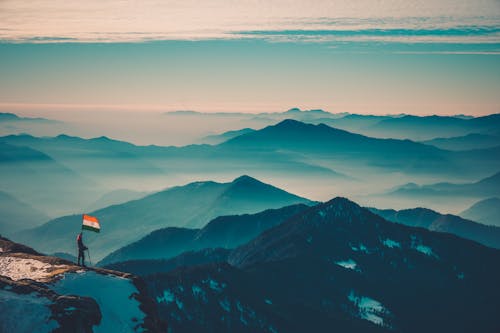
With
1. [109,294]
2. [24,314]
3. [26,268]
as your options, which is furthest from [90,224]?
[24,314]

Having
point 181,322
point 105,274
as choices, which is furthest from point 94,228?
point 181,322

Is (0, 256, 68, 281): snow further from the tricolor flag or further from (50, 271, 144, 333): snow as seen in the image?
the tricolor flag

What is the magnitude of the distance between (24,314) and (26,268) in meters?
28.1

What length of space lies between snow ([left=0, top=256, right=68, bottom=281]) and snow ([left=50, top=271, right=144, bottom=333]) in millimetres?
5042

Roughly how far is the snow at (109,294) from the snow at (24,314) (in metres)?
7.61

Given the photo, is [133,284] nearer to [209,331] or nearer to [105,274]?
[105,274]

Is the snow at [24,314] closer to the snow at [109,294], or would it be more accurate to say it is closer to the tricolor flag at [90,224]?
the snow at [109,294]

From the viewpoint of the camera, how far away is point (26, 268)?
118438 mm

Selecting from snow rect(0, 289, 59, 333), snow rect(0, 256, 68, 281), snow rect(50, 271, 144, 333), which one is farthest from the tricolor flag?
snow rect(0, 289, 59, 333)

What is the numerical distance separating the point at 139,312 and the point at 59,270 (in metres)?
17.8

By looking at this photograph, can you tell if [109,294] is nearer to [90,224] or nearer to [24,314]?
[90,224]

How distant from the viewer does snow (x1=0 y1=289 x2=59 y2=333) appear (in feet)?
295

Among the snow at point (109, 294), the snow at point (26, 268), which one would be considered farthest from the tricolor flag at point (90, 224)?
the snow at point (26, 268)

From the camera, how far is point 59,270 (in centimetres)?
11175
